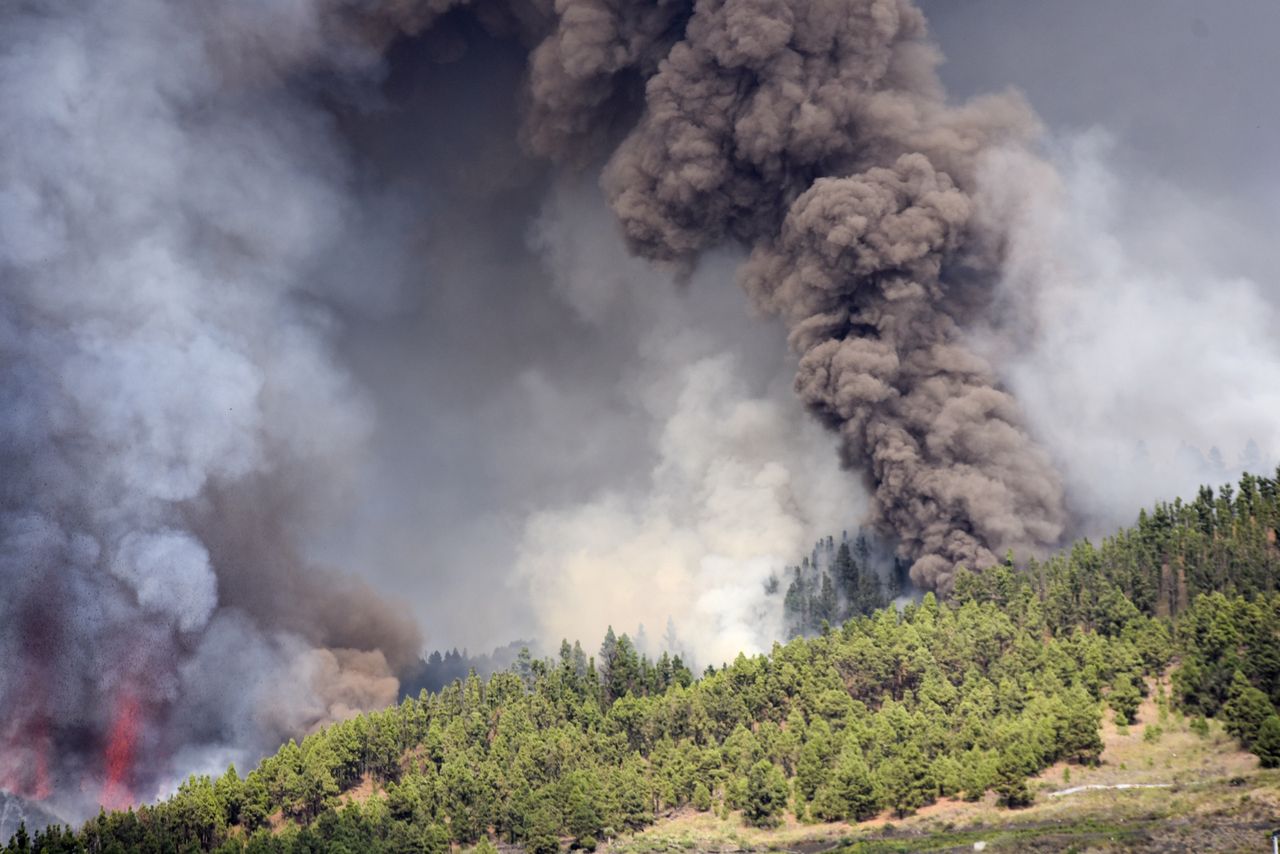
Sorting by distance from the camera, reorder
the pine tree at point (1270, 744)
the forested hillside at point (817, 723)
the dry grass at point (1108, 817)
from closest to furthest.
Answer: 1. the dry grass at point (1108, 817)
2. the pine tree at point (1270, 744)
3. the forested hillside at point (817, 723)

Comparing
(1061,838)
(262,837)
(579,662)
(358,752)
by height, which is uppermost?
(579,662)

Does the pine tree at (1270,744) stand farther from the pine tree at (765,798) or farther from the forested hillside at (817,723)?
the pine tree at (765,798)

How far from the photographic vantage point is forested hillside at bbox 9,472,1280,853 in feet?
300

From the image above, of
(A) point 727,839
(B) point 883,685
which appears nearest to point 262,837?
(A) point 727,839

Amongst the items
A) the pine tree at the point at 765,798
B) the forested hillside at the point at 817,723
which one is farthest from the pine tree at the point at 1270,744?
the pine tree at the point at 765,798

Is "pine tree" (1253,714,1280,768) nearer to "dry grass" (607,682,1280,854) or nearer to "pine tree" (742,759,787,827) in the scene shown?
"dry grass" (607,682,1280,854)

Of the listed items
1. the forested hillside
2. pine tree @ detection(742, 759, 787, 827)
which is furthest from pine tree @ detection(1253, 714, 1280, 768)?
pine tree @ detection(742, 759, 787, 827)

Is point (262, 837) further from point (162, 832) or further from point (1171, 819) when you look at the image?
point (1171, 819)

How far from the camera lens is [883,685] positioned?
105938 mm

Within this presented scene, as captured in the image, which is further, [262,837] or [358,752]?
[358,752]

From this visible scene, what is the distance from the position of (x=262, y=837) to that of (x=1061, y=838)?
159 feet

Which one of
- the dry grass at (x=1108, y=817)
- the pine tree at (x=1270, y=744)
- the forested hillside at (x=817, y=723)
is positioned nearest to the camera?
the dry grass at (x=1108, y=817)

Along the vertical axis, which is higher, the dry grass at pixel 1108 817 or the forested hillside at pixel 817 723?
the forested hillside at pixel 817 723

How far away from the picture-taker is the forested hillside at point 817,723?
300 ft
